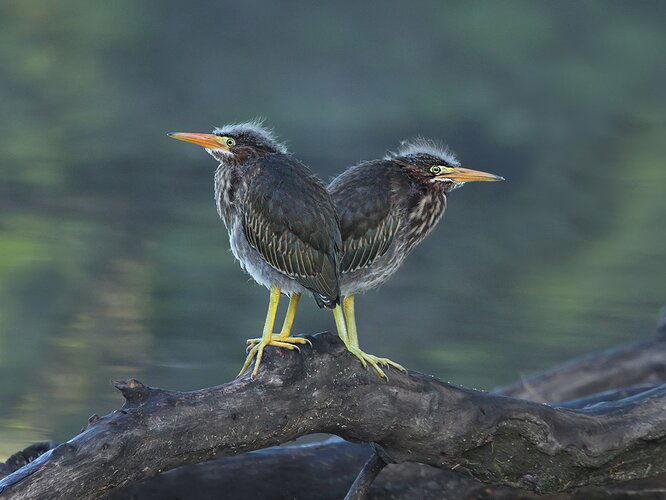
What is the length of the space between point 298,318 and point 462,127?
4.37 metres

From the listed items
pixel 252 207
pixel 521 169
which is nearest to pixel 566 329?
pixel 521 169

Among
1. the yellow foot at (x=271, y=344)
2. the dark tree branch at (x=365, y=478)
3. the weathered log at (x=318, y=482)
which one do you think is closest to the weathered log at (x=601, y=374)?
the weathered log at (x=318, y=482)

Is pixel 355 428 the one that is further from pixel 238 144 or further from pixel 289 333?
pixel 238 144

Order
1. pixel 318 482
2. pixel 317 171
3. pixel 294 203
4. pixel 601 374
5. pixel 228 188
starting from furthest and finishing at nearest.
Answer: pixel 317 171 → pixel 601 374 → pixel 318 482 → pixel 228 188 → pixel 294 203

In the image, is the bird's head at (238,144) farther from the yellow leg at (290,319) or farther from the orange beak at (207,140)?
the yellow leg at (290,319)

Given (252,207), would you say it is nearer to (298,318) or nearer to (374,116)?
(298,318)

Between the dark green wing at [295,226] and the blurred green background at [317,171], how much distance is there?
9.59ft

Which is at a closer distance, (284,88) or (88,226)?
(88,226)

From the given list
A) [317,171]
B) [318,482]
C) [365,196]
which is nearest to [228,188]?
[365,196]

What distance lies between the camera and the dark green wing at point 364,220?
3.42 metres

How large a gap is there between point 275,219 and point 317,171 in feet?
24.6

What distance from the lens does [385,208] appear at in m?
3.44

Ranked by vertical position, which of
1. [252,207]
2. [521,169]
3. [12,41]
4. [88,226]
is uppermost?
[12,41]

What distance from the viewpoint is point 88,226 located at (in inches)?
394
